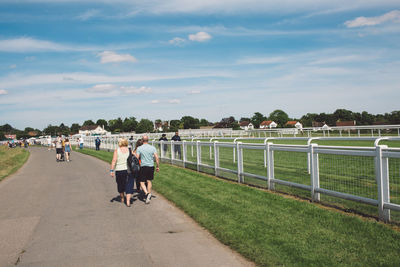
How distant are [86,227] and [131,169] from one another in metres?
2.68

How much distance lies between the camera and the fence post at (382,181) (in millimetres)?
5812

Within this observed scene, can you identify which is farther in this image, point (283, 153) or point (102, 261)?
point (283, 153)

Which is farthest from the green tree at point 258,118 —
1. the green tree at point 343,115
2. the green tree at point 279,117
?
the green tree at point 343,115

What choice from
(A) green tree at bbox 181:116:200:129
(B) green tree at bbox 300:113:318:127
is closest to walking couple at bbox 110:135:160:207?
(B) green tree at bbox 300:113:318:127

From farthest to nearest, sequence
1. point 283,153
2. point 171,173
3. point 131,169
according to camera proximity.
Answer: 1. point 171,173
2. point 131,169
3. point 283,153

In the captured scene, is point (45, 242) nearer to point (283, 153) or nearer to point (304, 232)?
point (304, 232)

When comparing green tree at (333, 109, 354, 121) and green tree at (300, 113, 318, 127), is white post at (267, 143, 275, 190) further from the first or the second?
green tree at (300, 113, 318, 127)

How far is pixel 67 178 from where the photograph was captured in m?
15.2

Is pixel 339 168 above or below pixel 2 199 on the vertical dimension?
above

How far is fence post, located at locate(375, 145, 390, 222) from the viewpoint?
581 centimetres

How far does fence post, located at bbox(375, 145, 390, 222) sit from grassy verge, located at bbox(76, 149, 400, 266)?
0.29 meters

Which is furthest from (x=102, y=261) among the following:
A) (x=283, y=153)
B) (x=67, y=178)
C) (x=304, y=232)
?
(x=67, y=178)

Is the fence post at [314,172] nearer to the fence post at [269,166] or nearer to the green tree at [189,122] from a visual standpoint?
the fence post at [269,166]

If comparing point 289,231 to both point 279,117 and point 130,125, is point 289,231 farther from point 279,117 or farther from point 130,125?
point 279,117
